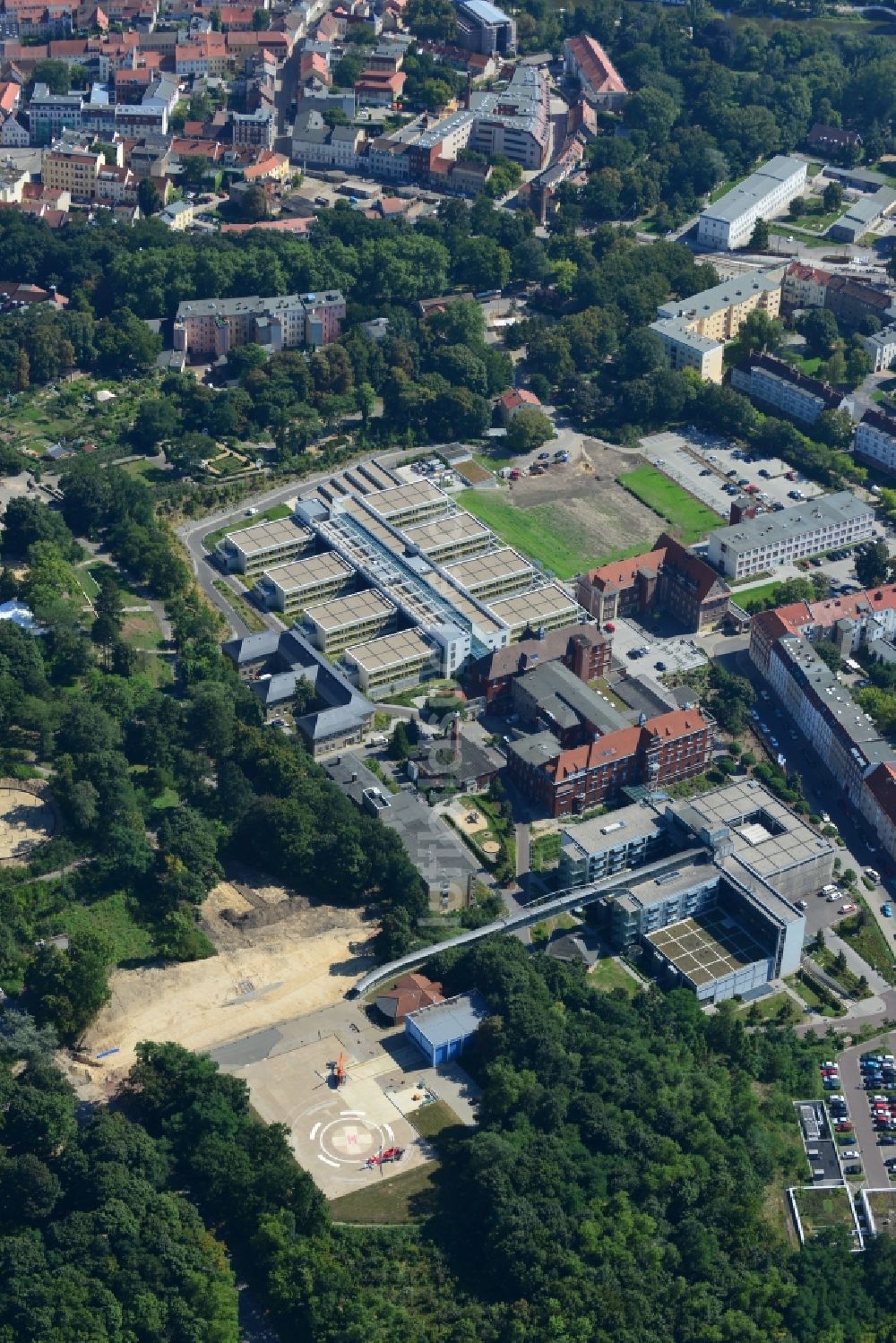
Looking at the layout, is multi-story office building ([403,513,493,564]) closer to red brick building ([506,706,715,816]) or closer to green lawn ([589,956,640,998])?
red brick building ([506,706,715,816])

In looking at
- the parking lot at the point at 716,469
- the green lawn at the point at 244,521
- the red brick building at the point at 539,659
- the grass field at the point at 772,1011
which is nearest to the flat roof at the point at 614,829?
the grass field at the point at 772,1011

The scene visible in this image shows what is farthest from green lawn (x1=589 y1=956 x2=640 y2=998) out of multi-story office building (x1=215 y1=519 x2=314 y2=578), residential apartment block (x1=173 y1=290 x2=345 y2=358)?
residential apartment block (x1=173 y1=290 x2=345 y2=358)

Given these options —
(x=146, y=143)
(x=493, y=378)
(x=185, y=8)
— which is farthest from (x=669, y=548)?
(x=185, y=8)

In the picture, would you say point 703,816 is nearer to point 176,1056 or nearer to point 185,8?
point 176,1056

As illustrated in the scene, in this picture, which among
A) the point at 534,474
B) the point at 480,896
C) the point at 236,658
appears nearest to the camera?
the point at 480,896

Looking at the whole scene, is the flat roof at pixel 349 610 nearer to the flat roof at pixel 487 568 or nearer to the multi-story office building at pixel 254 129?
the flat roof at pixel 487 568

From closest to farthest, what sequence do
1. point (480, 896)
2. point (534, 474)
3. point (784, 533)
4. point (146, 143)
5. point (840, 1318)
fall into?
point (840, 1318) → point (480, 896) → point (784, 533) → point (534, 474) → point (146, 143)

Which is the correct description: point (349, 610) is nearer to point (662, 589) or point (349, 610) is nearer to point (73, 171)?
point (662, 589)
